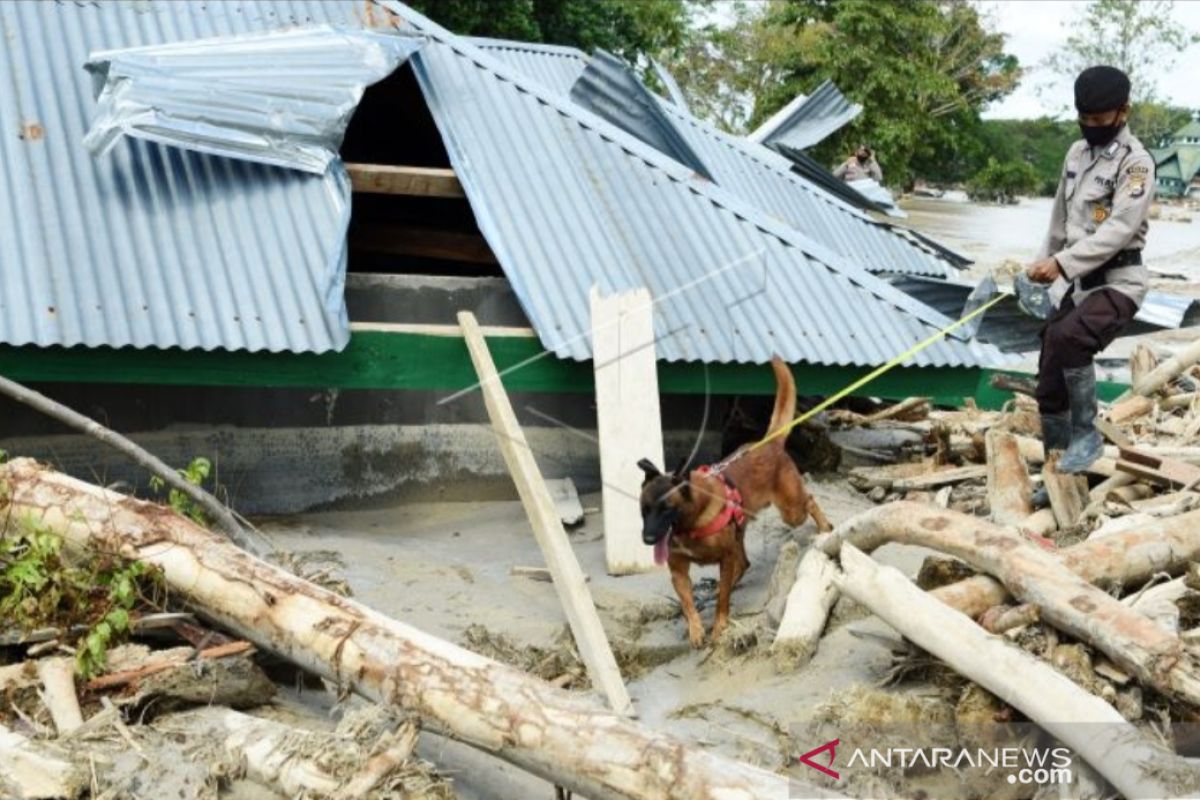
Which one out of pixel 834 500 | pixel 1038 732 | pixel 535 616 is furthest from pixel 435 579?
pixel 1038 732

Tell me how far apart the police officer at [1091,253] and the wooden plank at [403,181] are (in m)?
3.93

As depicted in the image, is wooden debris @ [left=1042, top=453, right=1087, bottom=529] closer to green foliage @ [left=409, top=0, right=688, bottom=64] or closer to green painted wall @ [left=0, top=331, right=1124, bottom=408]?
green painted wall @ [left=0, top=331, right=1124, bottom=408]

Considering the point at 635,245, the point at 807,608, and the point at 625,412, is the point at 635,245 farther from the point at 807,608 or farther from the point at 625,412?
the point at 807,608

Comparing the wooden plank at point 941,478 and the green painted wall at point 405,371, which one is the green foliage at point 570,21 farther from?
the wooden plank at point 941,478

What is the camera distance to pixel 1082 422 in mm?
7762

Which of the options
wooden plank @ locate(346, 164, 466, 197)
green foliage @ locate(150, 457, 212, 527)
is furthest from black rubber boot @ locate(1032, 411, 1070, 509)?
green foliage @ locate(150, 457, 212, 527)

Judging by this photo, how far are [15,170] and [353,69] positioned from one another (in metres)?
2.24

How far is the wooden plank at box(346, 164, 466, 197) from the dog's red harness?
125 inches

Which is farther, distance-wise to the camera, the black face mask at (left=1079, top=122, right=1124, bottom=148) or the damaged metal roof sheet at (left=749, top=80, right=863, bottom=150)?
the damaged metal roof sheet at (left=749, top=80, right=863, bottom=150)

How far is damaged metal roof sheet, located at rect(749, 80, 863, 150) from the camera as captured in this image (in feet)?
58.7

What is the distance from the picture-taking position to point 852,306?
971 cm

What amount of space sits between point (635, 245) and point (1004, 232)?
30.5m

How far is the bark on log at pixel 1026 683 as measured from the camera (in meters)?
4.87

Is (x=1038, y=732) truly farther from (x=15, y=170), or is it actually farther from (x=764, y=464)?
(x=15, y=170)
